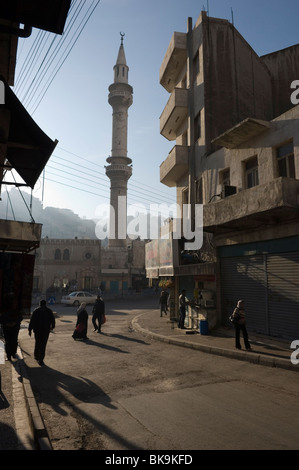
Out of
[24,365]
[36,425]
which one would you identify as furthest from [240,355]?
[36,425]

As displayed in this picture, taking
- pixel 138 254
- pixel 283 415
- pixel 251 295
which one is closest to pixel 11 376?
pixel 283 415

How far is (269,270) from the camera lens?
470 inches

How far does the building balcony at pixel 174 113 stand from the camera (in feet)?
58.8

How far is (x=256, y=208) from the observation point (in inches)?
427

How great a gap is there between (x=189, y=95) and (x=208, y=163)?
15.7ft

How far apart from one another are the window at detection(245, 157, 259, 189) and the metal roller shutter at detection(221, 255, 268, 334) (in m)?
3.20

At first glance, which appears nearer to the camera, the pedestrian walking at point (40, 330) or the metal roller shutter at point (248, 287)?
the pedestrian walking at point (40, 330)

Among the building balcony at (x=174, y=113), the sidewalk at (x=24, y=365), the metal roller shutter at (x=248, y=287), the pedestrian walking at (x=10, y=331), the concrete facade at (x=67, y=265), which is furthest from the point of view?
the concrete facade at (x=67, y=265)

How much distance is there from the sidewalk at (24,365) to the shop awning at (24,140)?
5.00m

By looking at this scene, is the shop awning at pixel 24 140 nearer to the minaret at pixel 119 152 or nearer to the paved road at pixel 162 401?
the paved road at pixel 162 401

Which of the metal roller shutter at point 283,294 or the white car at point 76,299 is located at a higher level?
the metal roller shutter at point 283,294

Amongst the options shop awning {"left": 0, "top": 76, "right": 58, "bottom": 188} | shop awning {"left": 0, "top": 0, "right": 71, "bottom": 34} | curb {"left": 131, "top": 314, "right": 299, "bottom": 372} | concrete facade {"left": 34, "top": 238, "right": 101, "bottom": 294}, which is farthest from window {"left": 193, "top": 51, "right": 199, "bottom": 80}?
concrete facade {"left": 34, "top": 238, "right": 101, "bottom": 294}

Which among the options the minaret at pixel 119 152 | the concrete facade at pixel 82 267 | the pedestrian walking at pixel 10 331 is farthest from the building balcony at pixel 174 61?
the concrete facade at pixel 82 267

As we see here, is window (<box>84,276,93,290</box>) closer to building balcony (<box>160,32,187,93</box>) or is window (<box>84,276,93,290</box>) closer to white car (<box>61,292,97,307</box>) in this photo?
white car (<box>61,292,97,307</box>)
